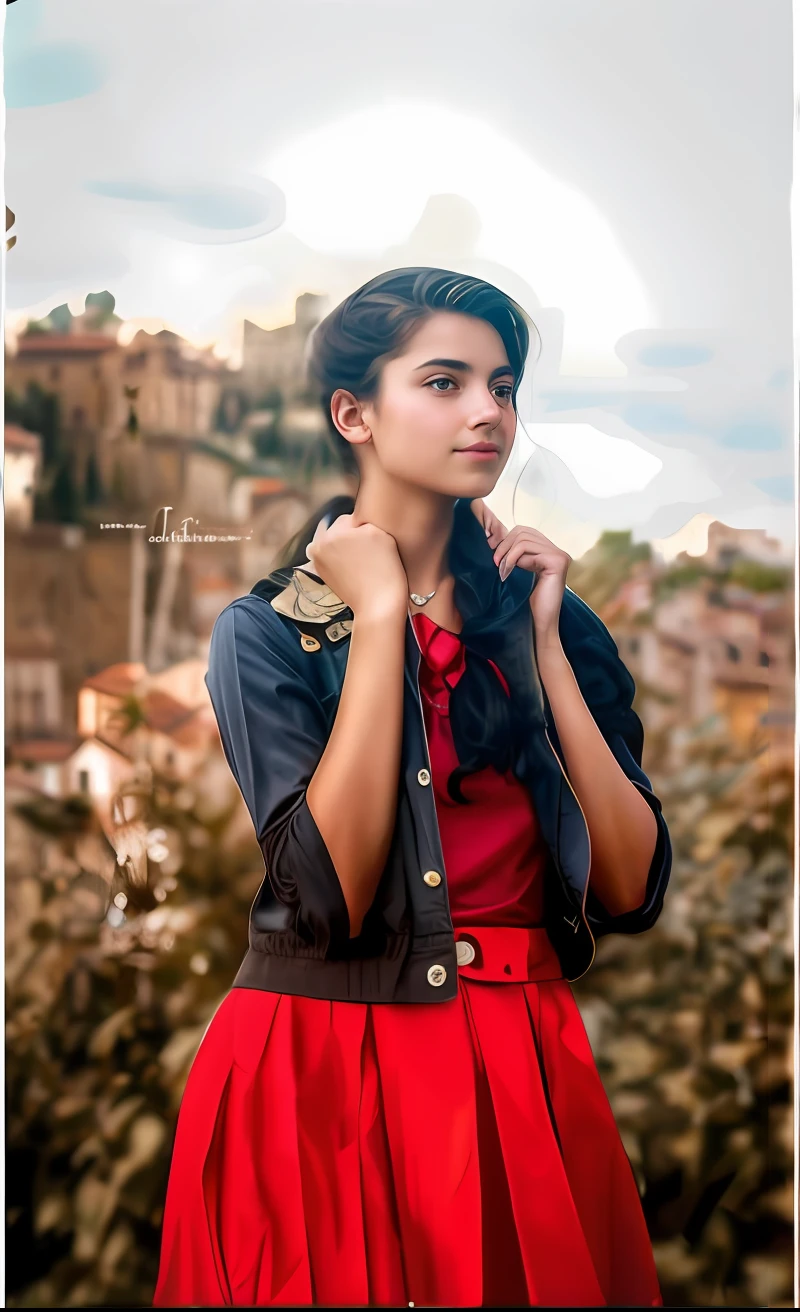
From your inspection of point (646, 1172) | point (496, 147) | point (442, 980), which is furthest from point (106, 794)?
point (496, 147)

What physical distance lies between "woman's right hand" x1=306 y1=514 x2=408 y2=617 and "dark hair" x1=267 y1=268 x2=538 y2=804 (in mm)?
30

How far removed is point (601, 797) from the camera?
1.85m

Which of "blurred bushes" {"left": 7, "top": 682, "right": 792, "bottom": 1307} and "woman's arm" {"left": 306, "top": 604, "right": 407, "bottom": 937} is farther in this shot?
"blurred bushes" {"left": 7, "top": 682, "right": 792, "bottom": 1307}

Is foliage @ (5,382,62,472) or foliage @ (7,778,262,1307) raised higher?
foliage @ (5,382,62,472)

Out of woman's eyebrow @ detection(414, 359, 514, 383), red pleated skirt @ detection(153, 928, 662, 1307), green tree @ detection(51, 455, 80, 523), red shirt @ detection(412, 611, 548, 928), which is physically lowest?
red pleated skirt @ detection(153, 928, 662, 1307)

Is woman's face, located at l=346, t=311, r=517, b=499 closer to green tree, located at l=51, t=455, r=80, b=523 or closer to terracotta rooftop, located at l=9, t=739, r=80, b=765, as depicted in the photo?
green tree, located at l=51, t=455, r=80, b=523

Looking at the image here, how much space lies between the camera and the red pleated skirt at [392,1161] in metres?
1.75

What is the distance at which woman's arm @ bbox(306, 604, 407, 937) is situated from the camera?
68.6 inches

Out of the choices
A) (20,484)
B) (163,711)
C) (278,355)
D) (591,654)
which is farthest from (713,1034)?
(20,484)

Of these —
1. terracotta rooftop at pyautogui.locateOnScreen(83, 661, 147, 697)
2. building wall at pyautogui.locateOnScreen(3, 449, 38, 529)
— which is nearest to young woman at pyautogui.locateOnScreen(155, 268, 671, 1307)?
terracotta rooftop at pyautogui.locateOnScreen(83, 661, 147, 697)

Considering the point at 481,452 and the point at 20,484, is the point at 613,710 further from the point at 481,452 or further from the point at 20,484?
the point at 20,484

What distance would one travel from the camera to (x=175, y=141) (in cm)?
192

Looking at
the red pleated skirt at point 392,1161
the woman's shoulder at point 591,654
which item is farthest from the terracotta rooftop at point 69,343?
the red pleated skirt at point 392,1161

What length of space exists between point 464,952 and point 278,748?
1.60ft
